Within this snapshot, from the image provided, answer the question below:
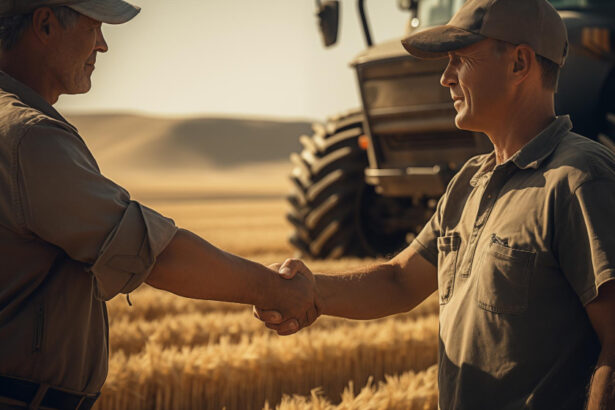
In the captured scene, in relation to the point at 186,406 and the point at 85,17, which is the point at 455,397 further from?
the point at 186,406

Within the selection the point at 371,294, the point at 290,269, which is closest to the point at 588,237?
the point at 371,294

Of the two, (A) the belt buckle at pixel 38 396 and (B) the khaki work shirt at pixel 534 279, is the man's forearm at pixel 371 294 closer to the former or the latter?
(B) the khaki work shirt at pixel 534 279

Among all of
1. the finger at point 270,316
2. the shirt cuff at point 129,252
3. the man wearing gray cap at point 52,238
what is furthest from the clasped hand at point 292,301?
the shirt cuff at point 129,252

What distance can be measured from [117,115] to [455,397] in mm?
137175

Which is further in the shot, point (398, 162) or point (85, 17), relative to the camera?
point (398, 162)

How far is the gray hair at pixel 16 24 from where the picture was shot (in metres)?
2.62

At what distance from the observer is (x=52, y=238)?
2322mm

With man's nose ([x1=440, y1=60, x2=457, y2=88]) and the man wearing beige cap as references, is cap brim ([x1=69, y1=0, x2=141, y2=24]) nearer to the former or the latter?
the man wearing beige cap

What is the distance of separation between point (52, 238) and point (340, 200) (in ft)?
23.0

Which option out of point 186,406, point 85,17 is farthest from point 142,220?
point 186,406

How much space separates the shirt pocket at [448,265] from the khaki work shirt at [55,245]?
969mm

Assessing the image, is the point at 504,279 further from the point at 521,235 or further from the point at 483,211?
the point at 483,211

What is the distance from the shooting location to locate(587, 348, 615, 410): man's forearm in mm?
2039

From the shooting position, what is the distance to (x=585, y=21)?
22.4 ft
